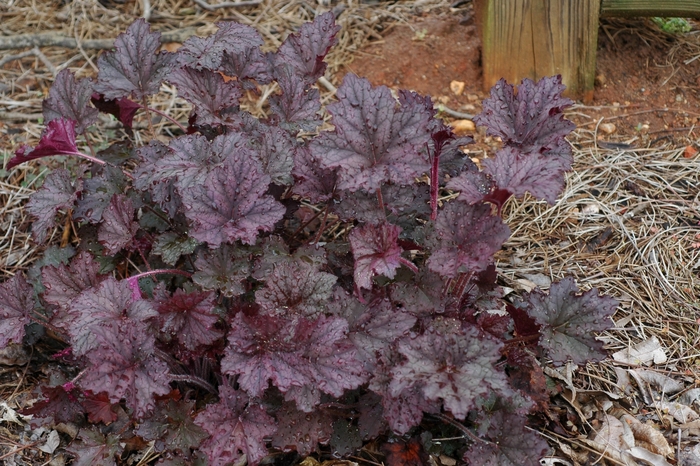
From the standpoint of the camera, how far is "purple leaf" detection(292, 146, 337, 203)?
207cm

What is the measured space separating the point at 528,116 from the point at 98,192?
149 cm

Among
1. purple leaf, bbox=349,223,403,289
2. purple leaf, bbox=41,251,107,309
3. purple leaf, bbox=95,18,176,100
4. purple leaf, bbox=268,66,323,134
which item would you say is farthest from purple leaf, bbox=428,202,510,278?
purple leaf, bbox=95,18,176,100

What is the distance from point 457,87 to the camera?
3.48 metres

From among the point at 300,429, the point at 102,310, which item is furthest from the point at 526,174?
the point at 102,310

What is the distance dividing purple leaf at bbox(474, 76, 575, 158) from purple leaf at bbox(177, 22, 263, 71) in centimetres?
81

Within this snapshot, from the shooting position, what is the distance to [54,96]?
2520 millimetres

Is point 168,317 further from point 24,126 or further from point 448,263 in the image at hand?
point 24,126

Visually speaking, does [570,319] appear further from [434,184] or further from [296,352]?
[296,352]

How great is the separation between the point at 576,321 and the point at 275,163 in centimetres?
102

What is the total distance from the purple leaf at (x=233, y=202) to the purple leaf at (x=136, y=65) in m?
0.63

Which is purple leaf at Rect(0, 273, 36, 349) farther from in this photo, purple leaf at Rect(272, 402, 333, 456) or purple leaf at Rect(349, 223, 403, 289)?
purple leaf at Rect(349, 223, 403, 289)

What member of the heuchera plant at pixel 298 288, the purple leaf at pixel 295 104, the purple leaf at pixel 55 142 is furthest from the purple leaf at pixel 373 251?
the purple leaf at pixel 55 142

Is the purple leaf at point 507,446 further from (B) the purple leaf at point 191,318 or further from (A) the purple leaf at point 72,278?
(A) the purple leaf at point 72,278

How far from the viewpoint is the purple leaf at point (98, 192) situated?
2373 mm
